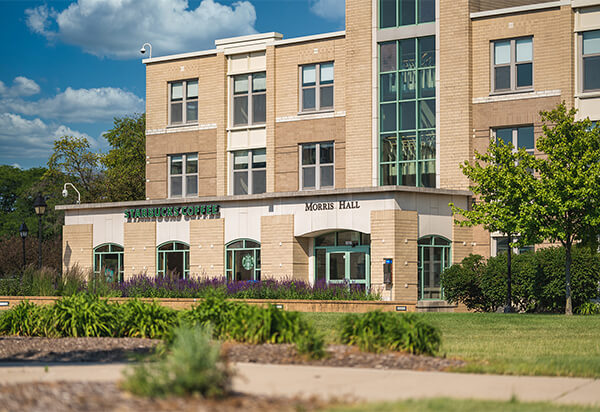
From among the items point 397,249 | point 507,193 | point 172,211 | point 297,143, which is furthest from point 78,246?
point 507,193

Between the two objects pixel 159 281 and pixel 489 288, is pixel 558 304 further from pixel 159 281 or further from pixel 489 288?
pixel 159 281

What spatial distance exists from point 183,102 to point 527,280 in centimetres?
2126

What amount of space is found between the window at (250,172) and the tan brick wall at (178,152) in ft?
3.73

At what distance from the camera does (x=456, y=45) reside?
1515 inches

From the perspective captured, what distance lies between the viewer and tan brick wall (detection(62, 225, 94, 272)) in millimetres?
44094

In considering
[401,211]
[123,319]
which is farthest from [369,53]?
[123,319]

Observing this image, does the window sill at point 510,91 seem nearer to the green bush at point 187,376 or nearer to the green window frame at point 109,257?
the green window frame at point 109,257

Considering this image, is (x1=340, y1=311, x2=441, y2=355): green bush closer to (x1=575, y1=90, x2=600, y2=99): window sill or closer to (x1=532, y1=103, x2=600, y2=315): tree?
(x1=532, y1=103, x2=600, y2=315): tree

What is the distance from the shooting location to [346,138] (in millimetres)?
40812

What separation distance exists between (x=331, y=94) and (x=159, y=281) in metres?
12.0

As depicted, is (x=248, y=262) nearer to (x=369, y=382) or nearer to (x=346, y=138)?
(x=346, y=138)

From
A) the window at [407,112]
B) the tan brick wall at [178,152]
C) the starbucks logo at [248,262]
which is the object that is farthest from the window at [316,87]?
the starbucks logo at [248,262]

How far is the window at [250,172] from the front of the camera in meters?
43.6

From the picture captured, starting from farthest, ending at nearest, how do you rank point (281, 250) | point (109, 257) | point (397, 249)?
1. point (109, 257)
2. point (281, 250)
3. point (397, 249)
